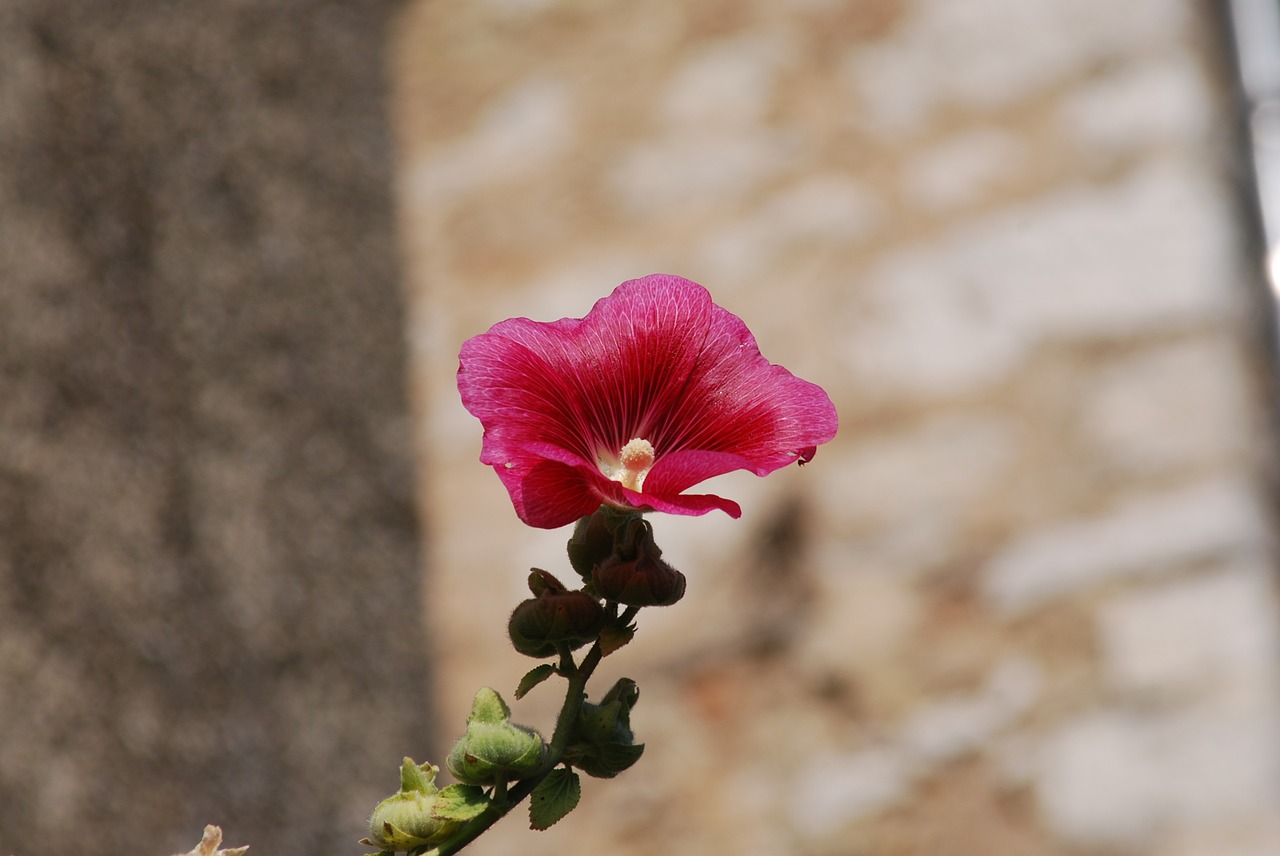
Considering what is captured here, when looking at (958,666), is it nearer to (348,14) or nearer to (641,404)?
(641,404)

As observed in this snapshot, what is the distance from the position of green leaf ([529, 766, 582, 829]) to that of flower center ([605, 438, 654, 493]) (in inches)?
5.3

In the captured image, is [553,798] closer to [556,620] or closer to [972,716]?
[556,620]

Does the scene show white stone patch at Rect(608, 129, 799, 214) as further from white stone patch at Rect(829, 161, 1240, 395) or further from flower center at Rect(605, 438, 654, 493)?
flower center at Rect(605, 438, 654, 493)

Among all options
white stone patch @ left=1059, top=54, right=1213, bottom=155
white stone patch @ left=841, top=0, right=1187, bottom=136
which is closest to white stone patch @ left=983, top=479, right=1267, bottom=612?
white stone patch @ left=1059, top=54, right=1213, bottom=155

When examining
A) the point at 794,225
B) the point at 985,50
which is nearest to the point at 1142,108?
the point at 985,50

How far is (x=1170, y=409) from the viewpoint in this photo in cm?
181

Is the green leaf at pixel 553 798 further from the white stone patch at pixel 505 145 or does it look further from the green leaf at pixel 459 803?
the white stone patch at pixel 505 145

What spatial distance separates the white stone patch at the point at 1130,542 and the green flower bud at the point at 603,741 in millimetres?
1404

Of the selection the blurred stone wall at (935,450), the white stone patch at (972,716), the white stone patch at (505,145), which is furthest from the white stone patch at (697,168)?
the white stone patch at (972,716)

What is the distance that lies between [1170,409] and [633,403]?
56.5 inches

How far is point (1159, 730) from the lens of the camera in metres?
1.70

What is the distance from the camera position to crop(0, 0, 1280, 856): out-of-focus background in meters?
1.66

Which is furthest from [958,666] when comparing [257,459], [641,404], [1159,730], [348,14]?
[348,14]

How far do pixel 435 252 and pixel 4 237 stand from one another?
0.92m
